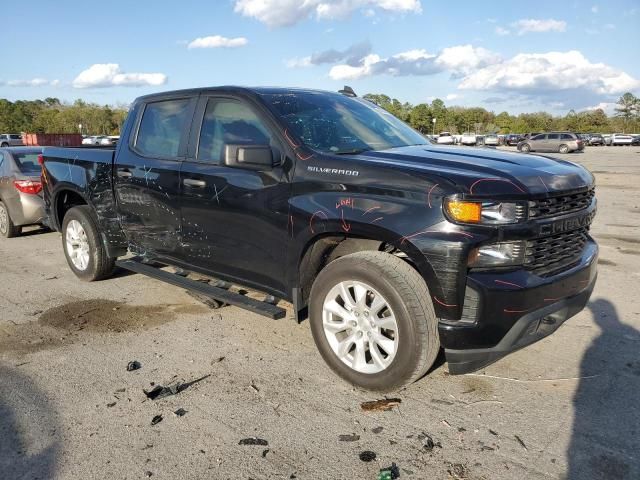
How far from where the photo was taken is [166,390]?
3.41 metres

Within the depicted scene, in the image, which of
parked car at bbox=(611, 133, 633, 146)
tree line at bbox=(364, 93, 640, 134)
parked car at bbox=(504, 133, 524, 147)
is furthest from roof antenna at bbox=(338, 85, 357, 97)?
tree line at bbox=(364, 93, 640, 134)

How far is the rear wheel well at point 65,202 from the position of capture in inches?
238

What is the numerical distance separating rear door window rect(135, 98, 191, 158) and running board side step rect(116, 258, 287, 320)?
1092 millimetres

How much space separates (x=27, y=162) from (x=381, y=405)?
7960mm

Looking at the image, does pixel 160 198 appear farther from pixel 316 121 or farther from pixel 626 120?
pixel 626 120

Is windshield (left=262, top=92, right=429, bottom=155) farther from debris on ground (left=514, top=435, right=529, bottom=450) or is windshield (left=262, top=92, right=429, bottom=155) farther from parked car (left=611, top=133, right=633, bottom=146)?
parked car (left=611, top=133, right=633, bottom=146)

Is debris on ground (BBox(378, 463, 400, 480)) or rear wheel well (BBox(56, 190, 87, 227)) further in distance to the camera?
rear wheel well (BBox(56, 190, 87, 227))

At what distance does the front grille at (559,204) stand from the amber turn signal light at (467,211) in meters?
0.34

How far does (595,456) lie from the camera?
2.66 metres

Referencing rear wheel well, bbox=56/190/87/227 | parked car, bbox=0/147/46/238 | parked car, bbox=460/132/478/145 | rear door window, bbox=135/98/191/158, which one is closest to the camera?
rear door window, bbox=135/98/191/158

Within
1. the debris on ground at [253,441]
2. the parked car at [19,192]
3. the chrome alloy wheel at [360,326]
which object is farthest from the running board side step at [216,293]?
the parked car at [19,192]

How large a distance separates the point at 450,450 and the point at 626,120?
10817 centimetres

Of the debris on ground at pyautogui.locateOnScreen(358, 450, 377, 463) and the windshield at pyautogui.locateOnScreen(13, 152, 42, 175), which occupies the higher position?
the windshield at pyautogui.locateOnScreen(13, 152, 42, 175)

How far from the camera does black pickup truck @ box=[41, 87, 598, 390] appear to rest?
293 centimetres
